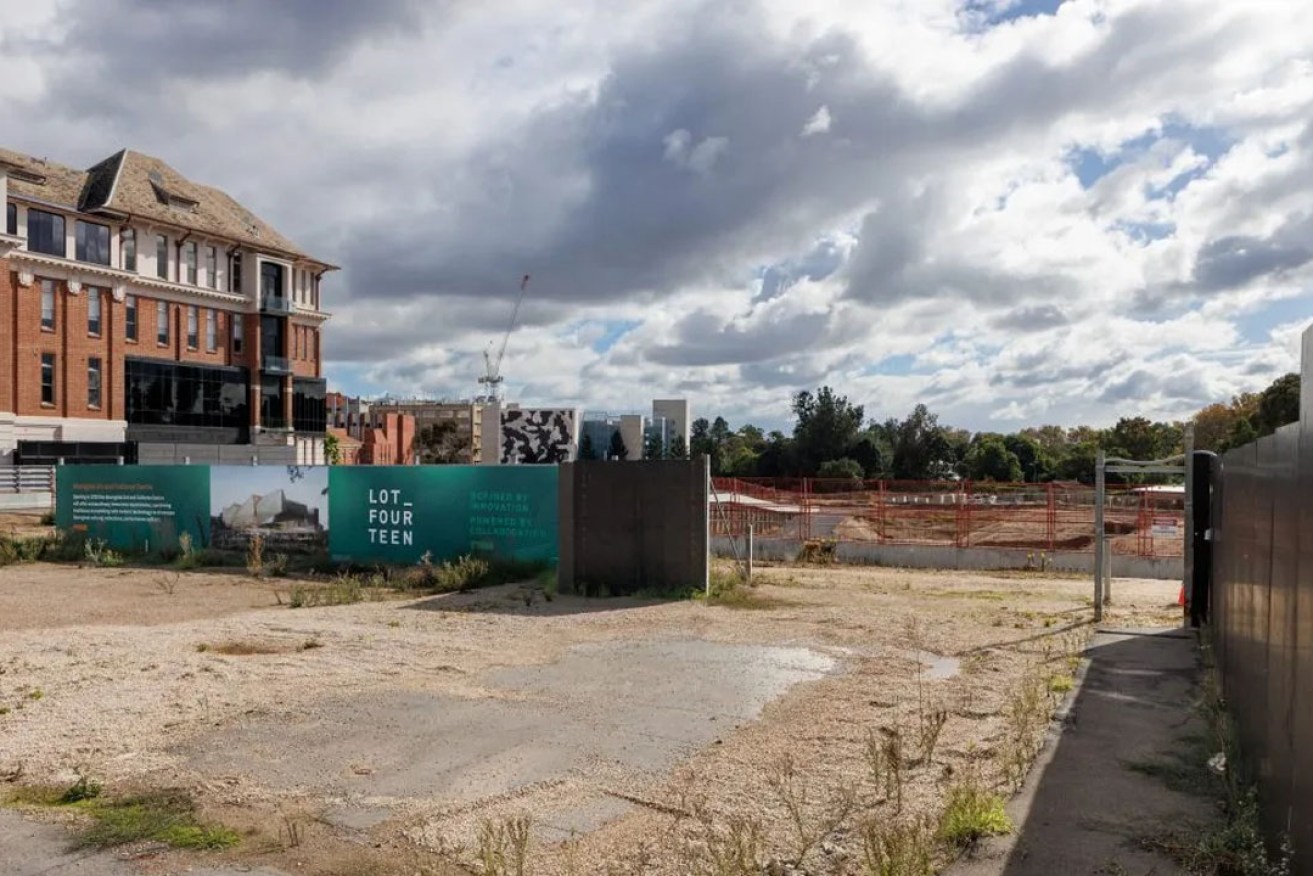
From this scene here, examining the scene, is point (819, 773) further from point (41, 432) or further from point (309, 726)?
point (41, 432)

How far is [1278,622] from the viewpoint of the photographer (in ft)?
17.4

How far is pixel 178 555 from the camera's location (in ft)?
80.5

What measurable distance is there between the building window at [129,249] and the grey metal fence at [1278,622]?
67205 millimetres

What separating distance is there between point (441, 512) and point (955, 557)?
13.2 m

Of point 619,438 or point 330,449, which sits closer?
point 330,449

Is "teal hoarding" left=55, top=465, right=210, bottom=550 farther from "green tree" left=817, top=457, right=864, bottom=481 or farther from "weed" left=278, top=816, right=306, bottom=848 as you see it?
"green tree" left=817, top=457, right=864, bottom=481

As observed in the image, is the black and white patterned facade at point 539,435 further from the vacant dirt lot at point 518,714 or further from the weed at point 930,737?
the weed at point 930,737

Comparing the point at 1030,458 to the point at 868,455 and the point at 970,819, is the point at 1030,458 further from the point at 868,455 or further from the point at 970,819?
the point at 970,819

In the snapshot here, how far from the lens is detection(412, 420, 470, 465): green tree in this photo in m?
123

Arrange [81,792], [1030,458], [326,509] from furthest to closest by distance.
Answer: [1030,458]
[326,509]
[81,792]

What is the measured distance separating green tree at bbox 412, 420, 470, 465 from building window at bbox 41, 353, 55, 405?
2486 inches

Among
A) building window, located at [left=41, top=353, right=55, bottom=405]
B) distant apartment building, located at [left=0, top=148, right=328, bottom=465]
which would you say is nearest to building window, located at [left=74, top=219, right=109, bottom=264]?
distant apartment building, located at [left=0, top=148, right=328, bottom=465]

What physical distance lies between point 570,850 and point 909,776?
104 inches

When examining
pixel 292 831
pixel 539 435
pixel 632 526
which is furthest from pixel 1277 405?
pixel 292 831
